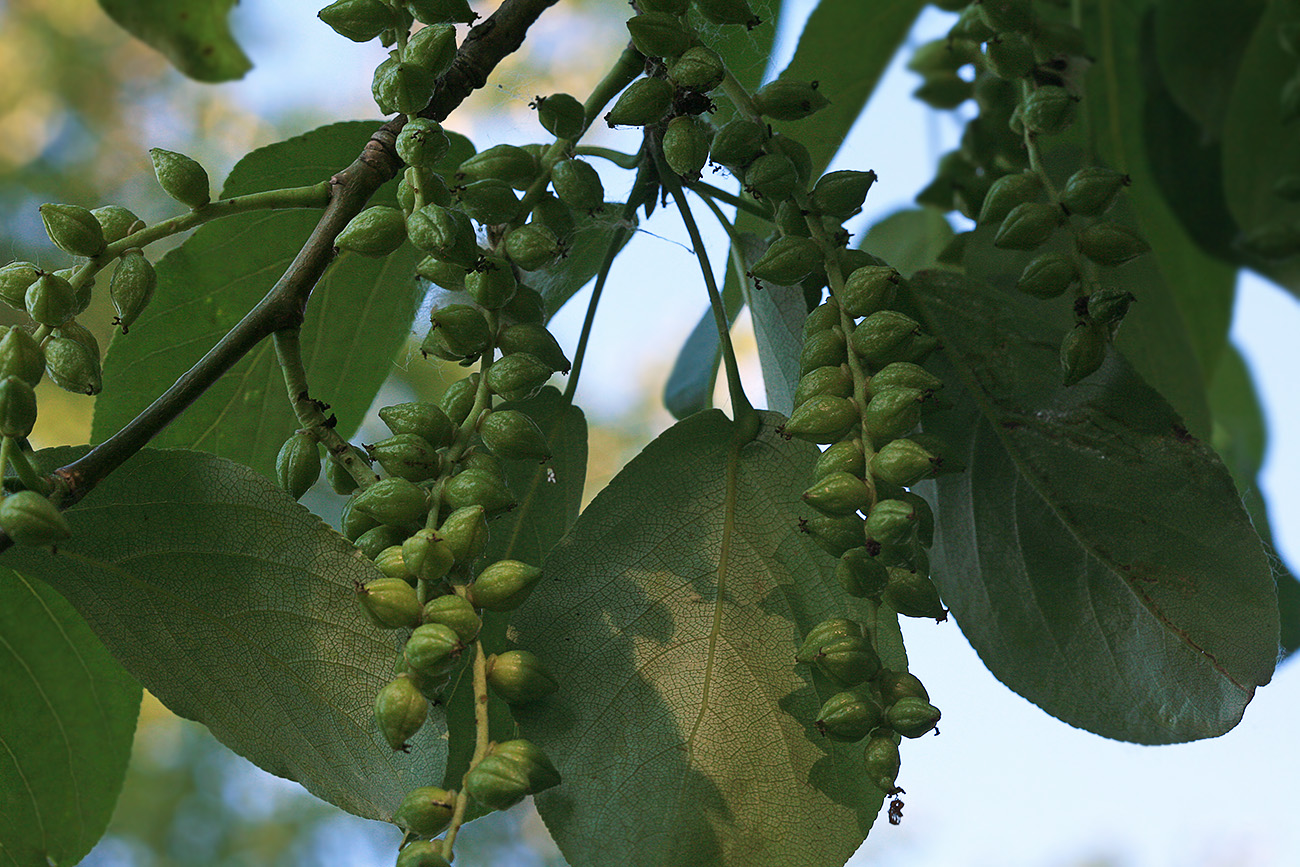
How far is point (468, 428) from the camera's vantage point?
0.47 m

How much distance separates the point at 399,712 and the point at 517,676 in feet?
0.21

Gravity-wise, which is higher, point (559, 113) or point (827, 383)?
point (559, 113)

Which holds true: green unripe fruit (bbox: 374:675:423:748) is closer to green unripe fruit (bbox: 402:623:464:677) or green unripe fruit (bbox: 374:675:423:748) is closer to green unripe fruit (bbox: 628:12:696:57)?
green unripe fruit (bbox: 402:623:464:677)

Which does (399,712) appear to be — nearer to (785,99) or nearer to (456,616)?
(456,616)

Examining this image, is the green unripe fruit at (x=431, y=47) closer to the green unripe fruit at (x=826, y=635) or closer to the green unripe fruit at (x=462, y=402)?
the green unripe fruit at (x=462, y=402)

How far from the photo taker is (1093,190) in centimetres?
54

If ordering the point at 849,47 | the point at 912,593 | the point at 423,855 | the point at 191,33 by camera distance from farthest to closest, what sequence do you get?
the point at 849,47 → the point at 191,33 → the point at 912,593 → the point at 423,855

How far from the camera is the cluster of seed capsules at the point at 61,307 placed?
395mm

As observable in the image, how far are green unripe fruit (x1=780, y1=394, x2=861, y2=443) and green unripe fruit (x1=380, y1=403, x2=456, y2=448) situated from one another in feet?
0.49

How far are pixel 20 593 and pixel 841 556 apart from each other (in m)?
0.41

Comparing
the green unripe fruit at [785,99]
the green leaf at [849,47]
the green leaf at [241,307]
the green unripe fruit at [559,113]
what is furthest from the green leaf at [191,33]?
the green leaf at [849,47]

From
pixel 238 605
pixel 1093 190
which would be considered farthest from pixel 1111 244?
pixel 238 605

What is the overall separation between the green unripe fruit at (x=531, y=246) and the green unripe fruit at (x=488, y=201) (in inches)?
0.5

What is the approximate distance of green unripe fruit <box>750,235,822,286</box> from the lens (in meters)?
0.51
